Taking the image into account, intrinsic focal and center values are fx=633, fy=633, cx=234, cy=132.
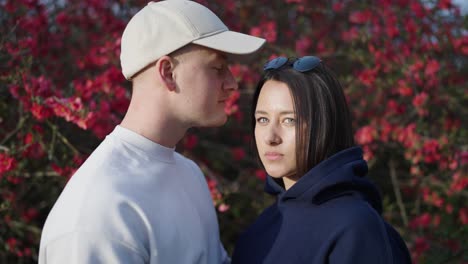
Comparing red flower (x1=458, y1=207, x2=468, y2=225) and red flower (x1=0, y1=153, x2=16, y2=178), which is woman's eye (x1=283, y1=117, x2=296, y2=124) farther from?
red flower (x1=458, y1=207, x2=468, y2=225)

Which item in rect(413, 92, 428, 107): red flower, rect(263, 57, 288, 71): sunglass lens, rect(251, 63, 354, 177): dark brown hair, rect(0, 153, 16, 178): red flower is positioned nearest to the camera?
rect(251, 63, 354, 177): dark brown hair

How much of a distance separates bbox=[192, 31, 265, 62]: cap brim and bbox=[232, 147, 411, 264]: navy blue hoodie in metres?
0.44

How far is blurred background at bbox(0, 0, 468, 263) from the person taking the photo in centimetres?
327

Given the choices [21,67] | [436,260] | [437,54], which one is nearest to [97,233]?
[21,67]

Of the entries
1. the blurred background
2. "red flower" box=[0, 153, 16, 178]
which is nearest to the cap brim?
the blurred background

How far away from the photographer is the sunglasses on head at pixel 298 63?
217 cm

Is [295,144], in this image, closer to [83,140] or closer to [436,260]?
[436,260]

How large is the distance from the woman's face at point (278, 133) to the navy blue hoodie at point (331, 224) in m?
0.09

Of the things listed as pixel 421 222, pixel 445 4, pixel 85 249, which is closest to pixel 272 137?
pixel 85 249

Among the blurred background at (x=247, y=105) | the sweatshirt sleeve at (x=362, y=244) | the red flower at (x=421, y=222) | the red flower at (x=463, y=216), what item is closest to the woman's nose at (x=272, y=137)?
the sweatshirt sleeve at (x=362, y=244)

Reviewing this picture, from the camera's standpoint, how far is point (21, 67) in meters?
3.29

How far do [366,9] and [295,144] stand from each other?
290 cm

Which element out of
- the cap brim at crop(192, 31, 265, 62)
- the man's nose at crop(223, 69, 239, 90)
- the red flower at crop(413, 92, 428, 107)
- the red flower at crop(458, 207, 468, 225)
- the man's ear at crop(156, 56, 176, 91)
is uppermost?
the cap brim at crop(192, 31, 265, 62)

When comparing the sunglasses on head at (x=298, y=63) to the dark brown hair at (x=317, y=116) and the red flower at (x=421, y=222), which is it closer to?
the dark brown hair at (x=317, y=116)
